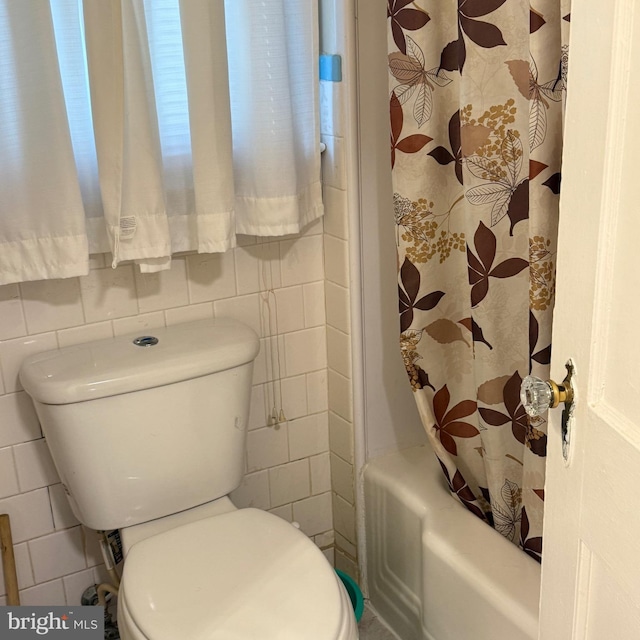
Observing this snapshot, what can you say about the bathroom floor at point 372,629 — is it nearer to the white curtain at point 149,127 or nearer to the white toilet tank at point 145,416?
the white toilet tank at point 145,416

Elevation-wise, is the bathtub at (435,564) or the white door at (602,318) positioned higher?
the white door at (602,318)

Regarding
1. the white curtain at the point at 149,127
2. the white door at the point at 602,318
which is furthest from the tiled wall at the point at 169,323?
the white door at the point at 602,318

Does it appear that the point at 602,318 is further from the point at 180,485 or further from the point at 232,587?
the point at 180,485

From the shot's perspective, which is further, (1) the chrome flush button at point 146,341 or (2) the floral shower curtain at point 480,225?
(1) the chrome flush button at point 146,341

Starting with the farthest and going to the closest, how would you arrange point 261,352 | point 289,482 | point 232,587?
1. point 289,482
2. point 261,352
3. point 232,587

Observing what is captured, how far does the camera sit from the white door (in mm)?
755

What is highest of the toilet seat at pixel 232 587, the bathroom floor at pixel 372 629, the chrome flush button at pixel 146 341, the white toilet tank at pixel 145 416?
the chrome flush button at pixel 146 341

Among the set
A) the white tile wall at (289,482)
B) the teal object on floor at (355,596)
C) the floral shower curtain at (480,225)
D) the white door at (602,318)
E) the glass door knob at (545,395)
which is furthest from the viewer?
the white tile wall at (289,482)

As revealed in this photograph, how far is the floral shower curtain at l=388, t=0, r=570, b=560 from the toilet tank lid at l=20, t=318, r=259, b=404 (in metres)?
0.36

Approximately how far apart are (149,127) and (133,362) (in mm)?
436

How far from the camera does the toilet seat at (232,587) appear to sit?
4.30 feet

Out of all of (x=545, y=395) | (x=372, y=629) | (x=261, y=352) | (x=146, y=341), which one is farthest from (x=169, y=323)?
(x=545, y=395)

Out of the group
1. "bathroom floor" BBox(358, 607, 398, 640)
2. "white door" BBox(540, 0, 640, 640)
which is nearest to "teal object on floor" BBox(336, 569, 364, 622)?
"bathroom floor" BBox(358, 607, 398, 640)

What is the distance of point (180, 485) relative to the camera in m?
1.63
